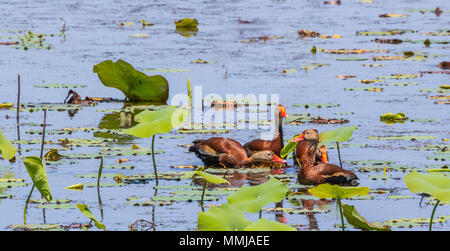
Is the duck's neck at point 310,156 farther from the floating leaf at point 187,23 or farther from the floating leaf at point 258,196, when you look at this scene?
the floating leaf at point 187,23

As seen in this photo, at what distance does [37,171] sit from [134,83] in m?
6.06

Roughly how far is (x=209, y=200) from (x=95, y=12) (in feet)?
58.5

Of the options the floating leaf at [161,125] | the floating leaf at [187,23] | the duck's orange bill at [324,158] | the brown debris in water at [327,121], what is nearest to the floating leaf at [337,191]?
the floating leaf at [161,125]

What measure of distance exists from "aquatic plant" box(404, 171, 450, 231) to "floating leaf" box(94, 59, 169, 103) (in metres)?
6.54

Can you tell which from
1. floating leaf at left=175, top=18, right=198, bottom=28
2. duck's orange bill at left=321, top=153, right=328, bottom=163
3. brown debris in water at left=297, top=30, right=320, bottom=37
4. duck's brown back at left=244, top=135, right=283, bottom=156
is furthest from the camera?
floating leaf at left=175, top=18, right=198, bottom=28

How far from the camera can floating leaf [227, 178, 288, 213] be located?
20.8ft

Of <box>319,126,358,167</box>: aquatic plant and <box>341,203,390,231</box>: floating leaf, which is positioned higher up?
<box>319,126,358,167</box>: aquatic plant

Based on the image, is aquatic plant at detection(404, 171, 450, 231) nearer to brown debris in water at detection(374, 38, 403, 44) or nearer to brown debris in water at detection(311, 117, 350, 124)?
brown debris in water at detection(311, 117, 350, 124)

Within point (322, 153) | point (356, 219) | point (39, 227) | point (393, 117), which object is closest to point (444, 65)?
point (393, 117)

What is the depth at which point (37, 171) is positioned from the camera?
6.89 meters

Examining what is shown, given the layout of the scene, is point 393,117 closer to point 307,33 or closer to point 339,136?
point 339,136

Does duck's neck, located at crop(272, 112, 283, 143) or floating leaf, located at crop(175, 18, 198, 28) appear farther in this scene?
floating leaf, located at crop(175, 18, 198, 28)
